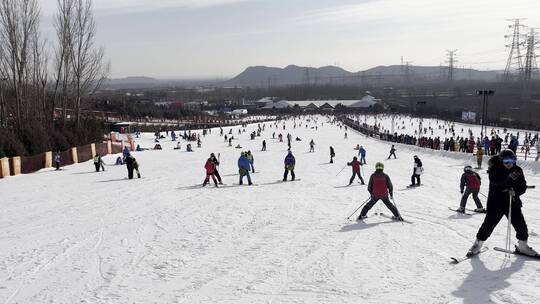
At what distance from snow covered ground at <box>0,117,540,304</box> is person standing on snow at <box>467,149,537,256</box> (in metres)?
0.41

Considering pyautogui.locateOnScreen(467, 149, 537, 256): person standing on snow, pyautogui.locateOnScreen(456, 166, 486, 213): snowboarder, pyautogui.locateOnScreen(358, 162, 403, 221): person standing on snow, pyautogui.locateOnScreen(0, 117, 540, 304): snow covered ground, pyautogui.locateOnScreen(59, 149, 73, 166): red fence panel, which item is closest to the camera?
pyautogui.locateOnScreen(0, 117, 540, 304): snow covered ground

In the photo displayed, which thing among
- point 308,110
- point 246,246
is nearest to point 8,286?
point 246,246

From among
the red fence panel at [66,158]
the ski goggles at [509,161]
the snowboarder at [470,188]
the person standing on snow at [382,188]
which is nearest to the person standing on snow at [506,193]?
the ski goggles at [509,161]

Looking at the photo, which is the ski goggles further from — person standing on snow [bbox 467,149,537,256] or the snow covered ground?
the snow covered ground

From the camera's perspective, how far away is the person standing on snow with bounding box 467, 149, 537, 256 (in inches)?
245

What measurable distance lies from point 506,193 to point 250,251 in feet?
12.7

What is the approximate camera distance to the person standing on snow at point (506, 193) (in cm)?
622

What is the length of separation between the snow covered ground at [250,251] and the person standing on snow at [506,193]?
0.41 m

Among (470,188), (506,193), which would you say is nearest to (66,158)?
(470,188)

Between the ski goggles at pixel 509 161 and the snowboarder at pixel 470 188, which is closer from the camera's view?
the ski goggles at pixel 509 161

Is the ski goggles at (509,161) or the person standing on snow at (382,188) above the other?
the ski goggles at (509,161)

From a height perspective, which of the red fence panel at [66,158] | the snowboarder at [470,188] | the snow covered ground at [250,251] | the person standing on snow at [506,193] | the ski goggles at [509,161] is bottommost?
the red fence panel at [66,158]

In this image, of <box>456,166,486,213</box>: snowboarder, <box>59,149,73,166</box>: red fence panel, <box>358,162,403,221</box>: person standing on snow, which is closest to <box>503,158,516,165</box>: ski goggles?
<box>358,162,403,221</box>: person standing on snow

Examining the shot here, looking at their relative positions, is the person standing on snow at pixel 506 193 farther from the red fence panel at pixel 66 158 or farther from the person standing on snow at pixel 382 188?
the red fence panel at pixel 66 158
